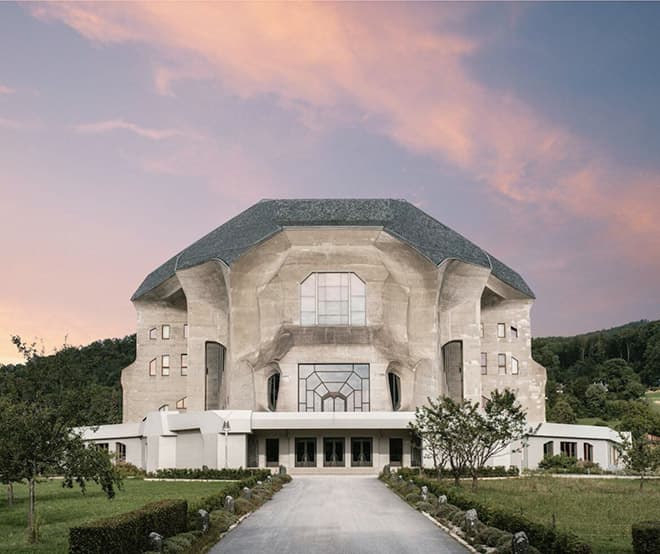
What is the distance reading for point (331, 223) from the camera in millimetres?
60312

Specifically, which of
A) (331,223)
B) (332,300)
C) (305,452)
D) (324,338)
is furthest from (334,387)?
(331,223)

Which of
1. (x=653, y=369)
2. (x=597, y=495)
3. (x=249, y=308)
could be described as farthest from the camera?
(x=653, y=369)

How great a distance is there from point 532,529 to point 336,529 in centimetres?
668

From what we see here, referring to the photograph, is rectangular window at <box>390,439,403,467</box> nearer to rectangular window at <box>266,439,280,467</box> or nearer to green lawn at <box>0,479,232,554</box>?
rectangular window at <box>266,439,280,467</box>

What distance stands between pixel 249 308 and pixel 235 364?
390 centimetres

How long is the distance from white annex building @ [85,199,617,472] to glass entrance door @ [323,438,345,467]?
7 centimetres

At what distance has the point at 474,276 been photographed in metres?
62.5

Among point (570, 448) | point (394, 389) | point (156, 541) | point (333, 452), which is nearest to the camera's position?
point (156, 541)

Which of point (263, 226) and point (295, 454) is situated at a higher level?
point (263, 226)

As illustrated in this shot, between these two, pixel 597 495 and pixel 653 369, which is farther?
pixel 653 369

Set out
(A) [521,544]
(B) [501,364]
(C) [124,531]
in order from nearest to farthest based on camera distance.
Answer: (C) [124,531] < (A) [521,544] < (B) [501,364]

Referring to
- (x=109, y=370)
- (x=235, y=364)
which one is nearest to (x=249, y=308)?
(x=235, y=364)

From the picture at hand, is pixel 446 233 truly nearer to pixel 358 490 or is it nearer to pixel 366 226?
pixel 366 226

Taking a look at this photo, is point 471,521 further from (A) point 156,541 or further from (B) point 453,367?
(B) point 453,367
